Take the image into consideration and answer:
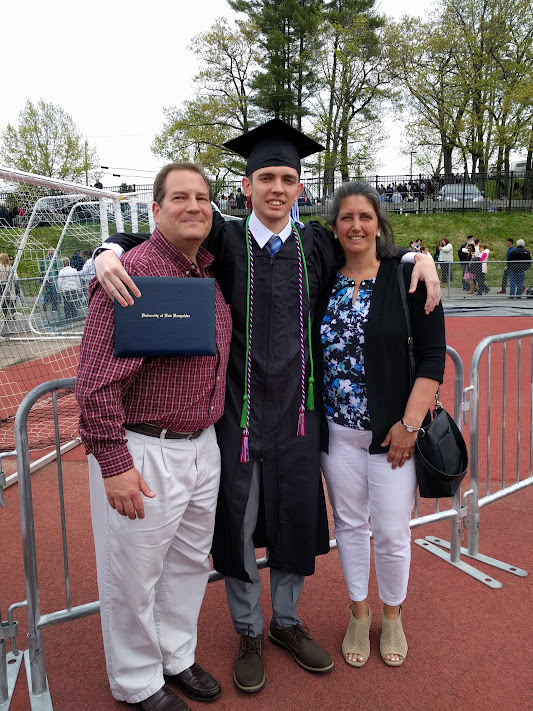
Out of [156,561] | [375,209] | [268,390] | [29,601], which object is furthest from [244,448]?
[375,209]

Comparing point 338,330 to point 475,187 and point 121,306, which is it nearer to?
point 121,306

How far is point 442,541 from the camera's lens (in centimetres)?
387

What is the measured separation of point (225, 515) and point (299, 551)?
1.30ft

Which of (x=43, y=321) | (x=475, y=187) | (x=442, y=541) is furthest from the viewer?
(x=475, y=187)

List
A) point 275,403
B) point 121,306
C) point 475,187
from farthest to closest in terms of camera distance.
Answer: point 475,187
point 275,403
point 121,306

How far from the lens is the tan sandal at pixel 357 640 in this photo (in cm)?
275

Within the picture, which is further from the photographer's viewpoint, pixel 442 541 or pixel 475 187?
pixel 475 187

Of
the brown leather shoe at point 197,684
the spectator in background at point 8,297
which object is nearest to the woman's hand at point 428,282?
the brown leather shoe at point 197,684

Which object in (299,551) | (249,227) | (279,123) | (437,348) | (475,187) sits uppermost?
(475,187)

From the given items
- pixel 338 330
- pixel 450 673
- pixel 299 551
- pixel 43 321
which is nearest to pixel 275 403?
pixel 338 330

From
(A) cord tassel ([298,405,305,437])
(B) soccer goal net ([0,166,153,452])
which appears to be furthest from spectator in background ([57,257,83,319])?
(A) cord tassel ([298,405,305,437])

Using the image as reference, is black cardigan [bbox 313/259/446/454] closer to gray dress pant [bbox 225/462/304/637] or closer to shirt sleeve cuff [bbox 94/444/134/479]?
gray dress pant [bbox 225/462/304/637]

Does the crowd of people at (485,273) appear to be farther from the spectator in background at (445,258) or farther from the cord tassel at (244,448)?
the cord tassel at (244,448)

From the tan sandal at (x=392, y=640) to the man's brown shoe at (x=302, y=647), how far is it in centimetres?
28
